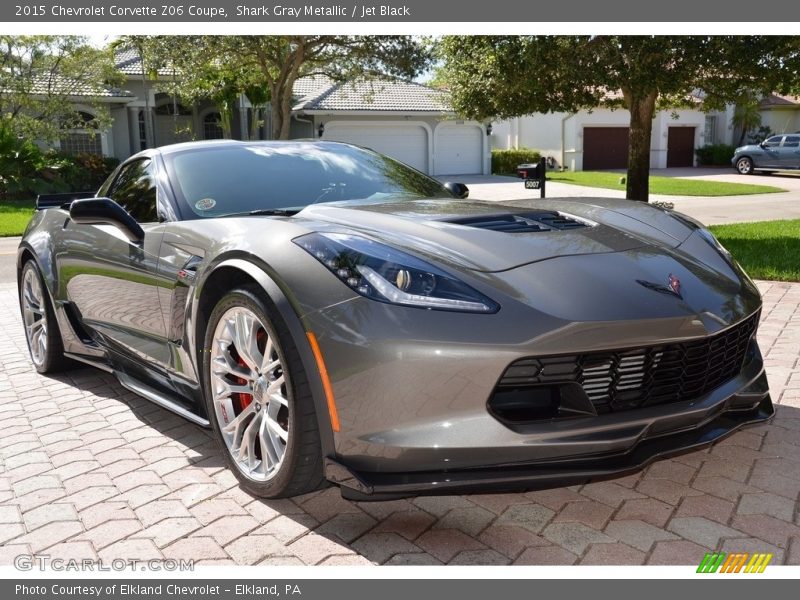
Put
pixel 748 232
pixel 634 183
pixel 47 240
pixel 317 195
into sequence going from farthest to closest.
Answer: pixel 634 183 → pixel 748 232 → pixel 47 240 → pixel 317 195


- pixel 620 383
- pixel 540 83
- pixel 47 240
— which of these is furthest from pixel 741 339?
pixel 540 83

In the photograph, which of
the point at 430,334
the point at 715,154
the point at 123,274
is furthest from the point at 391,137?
the point at 430,334

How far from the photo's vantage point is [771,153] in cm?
3362

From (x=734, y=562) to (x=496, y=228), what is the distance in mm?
1516

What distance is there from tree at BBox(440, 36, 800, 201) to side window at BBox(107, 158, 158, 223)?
25.5 ft

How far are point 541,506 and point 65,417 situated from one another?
112 inches

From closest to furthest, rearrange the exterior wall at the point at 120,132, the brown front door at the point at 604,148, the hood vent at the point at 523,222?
1. the hood vent at the point at 523,222
2. the exterior wall at the point at 120,132
3. the brown front door at the point at 604,148

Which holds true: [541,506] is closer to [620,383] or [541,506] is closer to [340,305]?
[620,383]

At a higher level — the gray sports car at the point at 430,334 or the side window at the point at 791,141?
the side window at the point at 791,141

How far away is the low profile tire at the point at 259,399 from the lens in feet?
9.59

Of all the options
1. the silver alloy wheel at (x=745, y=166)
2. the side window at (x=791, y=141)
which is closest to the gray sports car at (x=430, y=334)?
the side window at (x=791, y=141)

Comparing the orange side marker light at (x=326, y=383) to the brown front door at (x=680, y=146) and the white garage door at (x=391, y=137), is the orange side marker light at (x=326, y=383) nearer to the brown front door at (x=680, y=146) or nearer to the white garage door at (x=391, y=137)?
the white garage door at (x=391, y=137)

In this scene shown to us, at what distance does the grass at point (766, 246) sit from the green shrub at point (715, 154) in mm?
28059

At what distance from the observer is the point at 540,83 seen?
39.3ft
